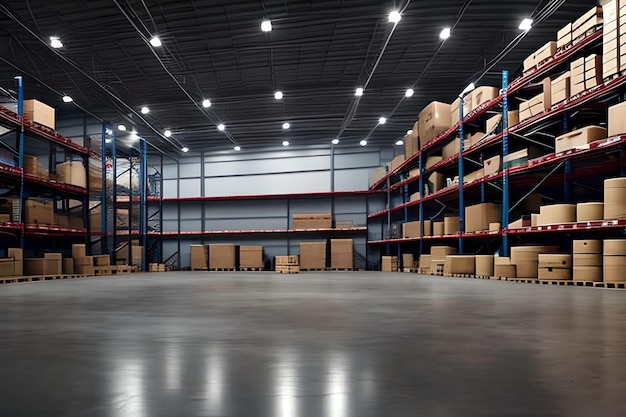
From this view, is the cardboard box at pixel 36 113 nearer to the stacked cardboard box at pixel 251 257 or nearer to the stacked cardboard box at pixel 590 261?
the stacked cardboard box at pixel 251 257

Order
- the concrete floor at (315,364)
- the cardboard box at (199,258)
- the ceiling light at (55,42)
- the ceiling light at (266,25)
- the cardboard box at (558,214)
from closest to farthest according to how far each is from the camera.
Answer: the concrete floor at (315,364) → the cardboard box at (558,214) → the ceiling light at (266,25) → the ceiling light at (55,42) → the cardboard box at (199,258)

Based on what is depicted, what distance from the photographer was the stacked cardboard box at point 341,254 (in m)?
19.6

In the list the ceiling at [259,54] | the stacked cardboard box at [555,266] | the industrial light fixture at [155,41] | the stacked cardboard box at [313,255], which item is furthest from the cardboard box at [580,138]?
the stacked cardboard box at [313,255]

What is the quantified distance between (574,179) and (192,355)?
32.7 ft

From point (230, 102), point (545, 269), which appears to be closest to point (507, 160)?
Result: point (545, 269)

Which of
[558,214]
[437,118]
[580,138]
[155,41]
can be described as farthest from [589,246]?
[155,41]

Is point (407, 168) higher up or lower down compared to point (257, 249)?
higher up

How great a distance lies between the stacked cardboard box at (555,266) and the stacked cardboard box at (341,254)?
11456 mm

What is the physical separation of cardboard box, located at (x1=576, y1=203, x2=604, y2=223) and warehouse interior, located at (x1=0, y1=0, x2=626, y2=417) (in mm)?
34

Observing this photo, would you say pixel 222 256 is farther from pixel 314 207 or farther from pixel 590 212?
pixel 590 212

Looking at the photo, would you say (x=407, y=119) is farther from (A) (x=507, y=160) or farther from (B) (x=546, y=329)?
(B) (x=546, y=329)

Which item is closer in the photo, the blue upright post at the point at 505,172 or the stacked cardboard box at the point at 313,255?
the blue upright post at the point at 505,172

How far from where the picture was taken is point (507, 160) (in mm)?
9883

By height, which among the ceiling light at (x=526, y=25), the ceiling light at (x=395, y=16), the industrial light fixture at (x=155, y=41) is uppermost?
the ceiling light at (x=526, y=25)
